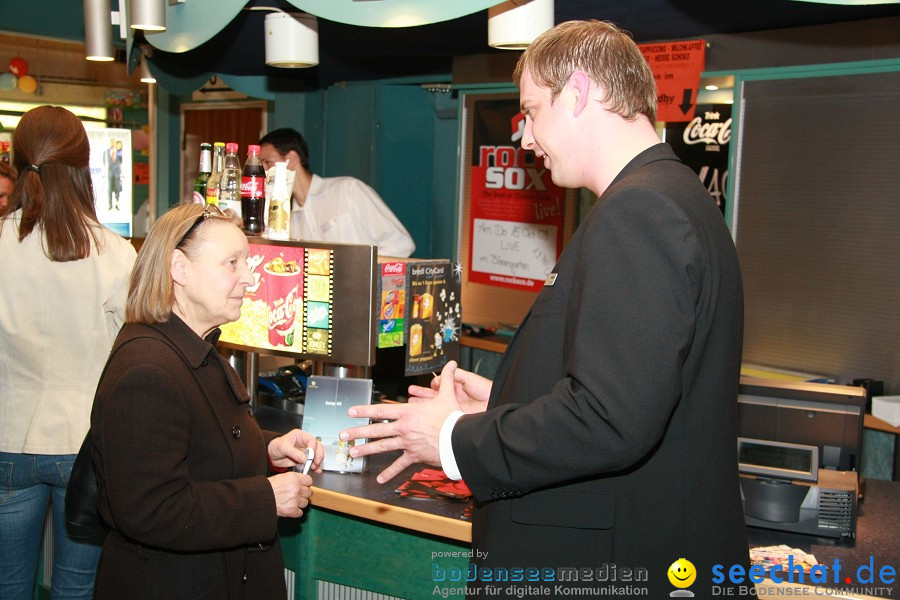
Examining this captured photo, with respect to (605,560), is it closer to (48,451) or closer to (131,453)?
(131,453)

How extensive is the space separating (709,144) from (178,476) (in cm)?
347

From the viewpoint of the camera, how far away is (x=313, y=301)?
8.57 ft

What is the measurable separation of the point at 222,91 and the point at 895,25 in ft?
18.6

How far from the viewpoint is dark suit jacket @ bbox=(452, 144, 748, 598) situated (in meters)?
1.29

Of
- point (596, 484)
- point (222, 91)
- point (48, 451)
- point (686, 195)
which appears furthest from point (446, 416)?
point (222, 91)

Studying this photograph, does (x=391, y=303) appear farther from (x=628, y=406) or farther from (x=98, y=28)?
(x=98, y=28)

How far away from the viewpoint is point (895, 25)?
146 inches

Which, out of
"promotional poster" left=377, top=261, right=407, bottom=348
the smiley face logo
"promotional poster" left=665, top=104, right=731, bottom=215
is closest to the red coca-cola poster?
"promotional poster" left=665, top=104, right=731, bottom=215

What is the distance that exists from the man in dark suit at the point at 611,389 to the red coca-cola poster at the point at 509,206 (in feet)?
12.0

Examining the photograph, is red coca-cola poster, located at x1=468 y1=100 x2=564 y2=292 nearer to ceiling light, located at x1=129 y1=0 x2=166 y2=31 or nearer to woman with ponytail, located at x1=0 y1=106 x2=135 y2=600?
ceiling light, located at x1=129 y1=0 x2=166 y2=31

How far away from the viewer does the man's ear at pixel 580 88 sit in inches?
57.9

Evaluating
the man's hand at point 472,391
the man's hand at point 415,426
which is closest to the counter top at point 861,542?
the man's hand at point 472,391

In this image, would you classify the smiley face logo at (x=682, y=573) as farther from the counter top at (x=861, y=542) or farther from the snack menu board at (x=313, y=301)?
the snack menu board at (x=313, y=301)

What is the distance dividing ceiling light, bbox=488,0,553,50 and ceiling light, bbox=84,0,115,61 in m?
1.84
